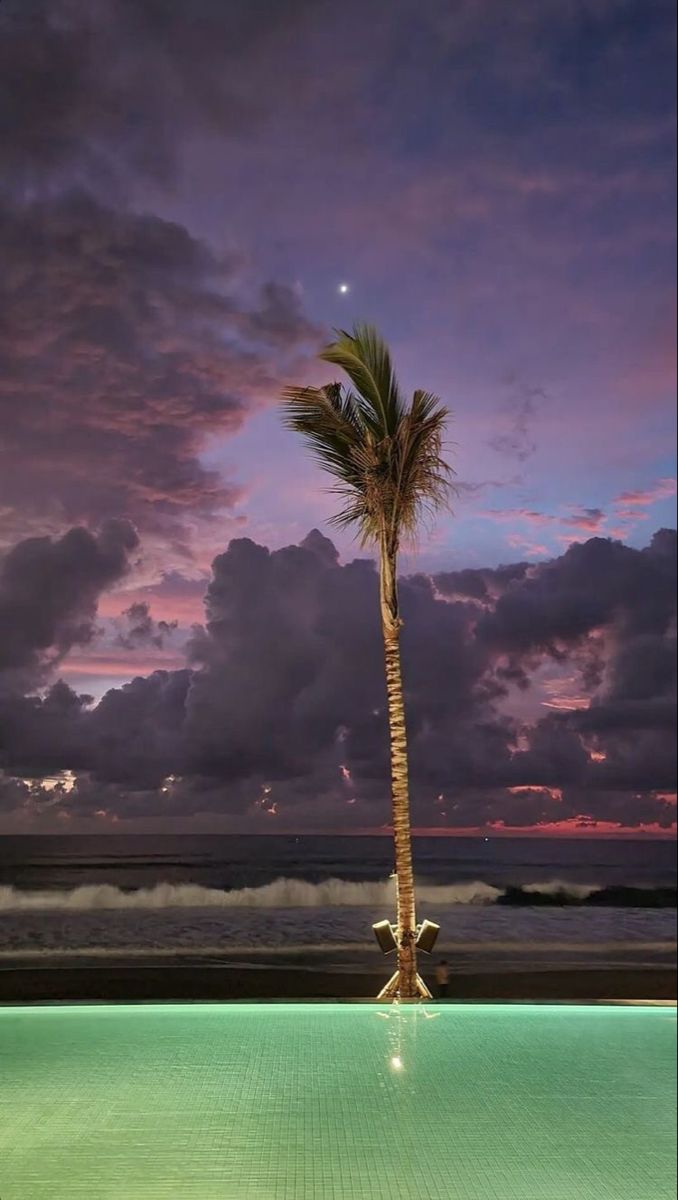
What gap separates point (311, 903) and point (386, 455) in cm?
767

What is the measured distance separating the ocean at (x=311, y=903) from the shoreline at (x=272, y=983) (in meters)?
0.32

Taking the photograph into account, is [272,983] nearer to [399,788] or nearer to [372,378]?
[399,788]

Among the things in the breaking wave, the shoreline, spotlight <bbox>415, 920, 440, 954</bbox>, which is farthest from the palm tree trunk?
the breaking wave

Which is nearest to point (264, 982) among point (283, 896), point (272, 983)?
point (272, 983)

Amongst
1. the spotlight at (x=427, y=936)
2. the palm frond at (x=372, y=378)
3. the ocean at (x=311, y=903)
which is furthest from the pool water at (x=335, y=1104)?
the ocean at (x=311, y=903)

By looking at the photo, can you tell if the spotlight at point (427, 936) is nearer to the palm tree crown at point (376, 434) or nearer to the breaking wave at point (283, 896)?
the palm tree crown at point (376, 434)

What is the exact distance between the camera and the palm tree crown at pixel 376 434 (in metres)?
4.64

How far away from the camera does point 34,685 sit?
5.98 meters

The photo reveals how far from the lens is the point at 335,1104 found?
9.88ft

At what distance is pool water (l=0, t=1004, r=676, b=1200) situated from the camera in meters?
2.58

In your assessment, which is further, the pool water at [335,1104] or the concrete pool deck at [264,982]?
the concrete pool deck at [264,982]

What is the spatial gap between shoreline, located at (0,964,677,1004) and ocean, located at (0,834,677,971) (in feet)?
1.05

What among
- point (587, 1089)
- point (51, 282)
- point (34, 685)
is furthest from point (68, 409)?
point (587, 1089)

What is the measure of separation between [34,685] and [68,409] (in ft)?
6.17
